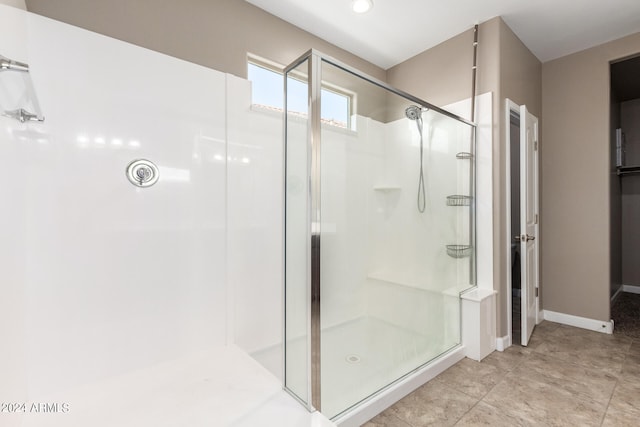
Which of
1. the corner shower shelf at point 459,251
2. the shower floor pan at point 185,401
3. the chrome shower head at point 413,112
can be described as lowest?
the shower floor pan at point 185,401

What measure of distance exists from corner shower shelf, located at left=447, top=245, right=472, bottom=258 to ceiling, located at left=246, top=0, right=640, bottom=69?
6.26 ft

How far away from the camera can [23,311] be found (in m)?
1.38

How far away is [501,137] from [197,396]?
9.25 ft

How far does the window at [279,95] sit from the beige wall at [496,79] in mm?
1511

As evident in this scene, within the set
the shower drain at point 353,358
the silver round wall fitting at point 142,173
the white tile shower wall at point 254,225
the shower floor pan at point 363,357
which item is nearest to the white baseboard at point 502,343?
the shower floor pan at point 363,357

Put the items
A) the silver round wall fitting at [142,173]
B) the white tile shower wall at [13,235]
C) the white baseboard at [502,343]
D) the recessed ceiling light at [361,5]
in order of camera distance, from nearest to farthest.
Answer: the white tile shower wall at [13,235]
the silver round wall fitting at [142,173]
the recessed ceiling light at [361,5]
the white baseboard at [502,343]

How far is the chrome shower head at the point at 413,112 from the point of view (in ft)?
7.11

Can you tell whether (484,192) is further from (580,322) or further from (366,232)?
(580,322)

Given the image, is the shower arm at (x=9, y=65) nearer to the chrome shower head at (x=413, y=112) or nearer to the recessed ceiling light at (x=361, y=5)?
the chrome shower head at (x=413, y=112)

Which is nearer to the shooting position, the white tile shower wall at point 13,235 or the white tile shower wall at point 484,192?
the white tile shower wall at point 13,235

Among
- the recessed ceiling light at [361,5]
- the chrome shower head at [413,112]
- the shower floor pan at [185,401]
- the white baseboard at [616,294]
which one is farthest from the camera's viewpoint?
the white baseboard at [616,294]

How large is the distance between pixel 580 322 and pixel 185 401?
3.55 metres

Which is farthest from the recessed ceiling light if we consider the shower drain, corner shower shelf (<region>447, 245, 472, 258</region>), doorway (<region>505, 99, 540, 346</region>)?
the shower drain

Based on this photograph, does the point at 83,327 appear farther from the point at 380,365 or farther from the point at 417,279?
the point at 417,279
